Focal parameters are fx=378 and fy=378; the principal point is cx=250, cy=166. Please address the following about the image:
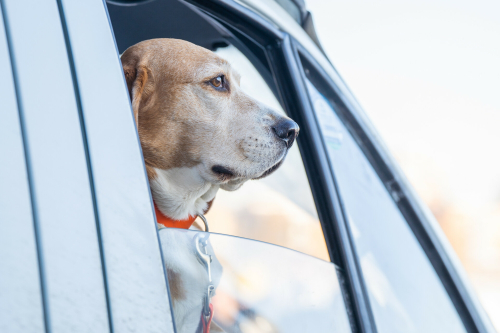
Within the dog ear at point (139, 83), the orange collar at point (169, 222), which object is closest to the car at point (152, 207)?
the dog ear at point (139, 83)

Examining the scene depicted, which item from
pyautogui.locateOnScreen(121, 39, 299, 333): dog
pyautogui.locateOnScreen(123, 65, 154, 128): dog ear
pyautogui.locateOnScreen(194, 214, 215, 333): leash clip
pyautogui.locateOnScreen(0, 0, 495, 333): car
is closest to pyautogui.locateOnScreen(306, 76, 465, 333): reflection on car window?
pyautogui.locateOnScreen(0, 0, 495, 333): car

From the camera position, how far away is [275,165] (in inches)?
67.6

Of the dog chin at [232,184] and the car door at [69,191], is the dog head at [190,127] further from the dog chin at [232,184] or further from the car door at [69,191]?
the car door at [69,191]

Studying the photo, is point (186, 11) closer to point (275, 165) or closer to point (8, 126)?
point (275, 165)

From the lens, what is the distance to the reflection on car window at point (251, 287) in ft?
2.75

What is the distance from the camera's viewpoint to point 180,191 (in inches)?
66.6

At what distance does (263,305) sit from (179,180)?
0.86m

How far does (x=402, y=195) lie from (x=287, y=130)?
54 cm

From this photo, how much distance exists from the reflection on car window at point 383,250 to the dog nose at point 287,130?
11 centimetres

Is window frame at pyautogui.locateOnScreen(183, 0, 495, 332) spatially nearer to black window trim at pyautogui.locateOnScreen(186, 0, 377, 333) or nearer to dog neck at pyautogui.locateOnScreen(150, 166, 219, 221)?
black window trim at pyautogui.locateOnScreen(186, 0, 377, 333)

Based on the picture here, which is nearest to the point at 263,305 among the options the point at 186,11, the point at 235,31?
the point at 235,31

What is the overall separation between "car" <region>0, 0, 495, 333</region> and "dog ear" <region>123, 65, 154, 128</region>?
10.5 inches

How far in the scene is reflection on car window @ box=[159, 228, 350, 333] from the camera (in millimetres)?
838

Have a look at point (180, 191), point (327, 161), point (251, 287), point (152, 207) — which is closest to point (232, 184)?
point (180, 191)
